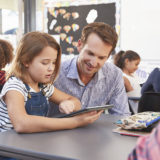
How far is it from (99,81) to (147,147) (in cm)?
151

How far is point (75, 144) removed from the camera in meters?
1.04

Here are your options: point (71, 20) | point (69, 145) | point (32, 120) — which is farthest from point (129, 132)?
point (71, 20)

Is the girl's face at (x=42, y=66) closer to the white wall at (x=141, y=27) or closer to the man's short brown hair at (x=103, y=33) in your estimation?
the man's short brown hair at (x=103, y=33)

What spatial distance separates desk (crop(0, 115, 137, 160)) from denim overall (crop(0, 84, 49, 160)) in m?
0.33

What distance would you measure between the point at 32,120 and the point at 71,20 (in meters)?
3.65

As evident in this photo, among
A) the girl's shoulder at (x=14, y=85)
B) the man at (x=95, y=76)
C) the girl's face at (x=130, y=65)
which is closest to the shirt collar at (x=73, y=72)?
the man at (x=95, y=76)

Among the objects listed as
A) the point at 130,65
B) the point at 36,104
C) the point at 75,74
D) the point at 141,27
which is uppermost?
the point at 141,27

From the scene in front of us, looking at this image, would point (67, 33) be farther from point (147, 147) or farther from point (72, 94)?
point (147, 147)

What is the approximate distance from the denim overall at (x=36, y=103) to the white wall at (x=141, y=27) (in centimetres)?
273

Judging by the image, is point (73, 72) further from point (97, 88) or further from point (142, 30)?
point (142, 30)

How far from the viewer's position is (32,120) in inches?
47.5

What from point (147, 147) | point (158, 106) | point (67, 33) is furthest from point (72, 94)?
point (67, 33)

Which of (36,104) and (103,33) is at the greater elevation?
(103,33)

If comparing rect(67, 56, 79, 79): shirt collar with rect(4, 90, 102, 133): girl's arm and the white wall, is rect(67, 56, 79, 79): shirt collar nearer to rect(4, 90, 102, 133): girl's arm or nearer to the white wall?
rect(4, 90, 102, 133): girl's arm
